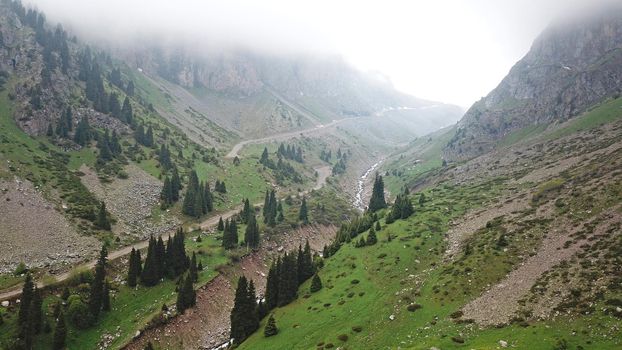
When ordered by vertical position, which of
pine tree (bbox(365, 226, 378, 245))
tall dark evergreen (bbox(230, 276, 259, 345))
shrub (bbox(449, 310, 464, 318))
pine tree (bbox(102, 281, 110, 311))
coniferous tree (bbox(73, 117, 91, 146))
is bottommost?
tall dark evergreen (bbox(230, 276, 259, 345))

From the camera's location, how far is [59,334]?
75.1 m

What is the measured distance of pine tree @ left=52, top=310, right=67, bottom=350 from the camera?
74812mm

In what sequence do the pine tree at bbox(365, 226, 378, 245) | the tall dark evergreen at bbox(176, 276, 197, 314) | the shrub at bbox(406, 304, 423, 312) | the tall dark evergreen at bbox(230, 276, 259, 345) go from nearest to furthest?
the shrub at bbox(406, 304, 423, 312), the tall dark evergreen at bbox(230, 276, 259, 345), the tall dark evergreen at bbox(176, 276, 197, 314), the pine tree at bbox(365, 226, 378, 245)

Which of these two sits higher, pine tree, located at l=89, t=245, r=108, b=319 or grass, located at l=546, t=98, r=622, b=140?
grass, located at l=546, t=98, r=622, b=140

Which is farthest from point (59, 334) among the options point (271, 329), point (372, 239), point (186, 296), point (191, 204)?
point (191, 204)

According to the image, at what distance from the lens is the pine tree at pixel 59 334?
→ 74812 mm

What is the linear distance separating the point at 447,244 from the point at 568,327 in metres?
48.6

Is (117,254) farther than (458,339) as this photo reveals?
Yes

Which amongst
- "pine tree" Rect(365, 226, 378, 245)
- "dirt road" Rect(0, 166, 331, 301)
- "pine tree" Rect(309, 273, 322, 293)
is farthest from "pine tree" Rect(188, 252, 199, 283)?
"pine tree" Rect(365, 226, 378, 245)

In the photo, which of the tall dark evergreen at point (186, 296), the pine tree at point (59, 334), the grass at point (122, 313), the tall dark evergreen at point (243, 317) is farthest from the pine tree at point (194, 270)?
the pine tree at point (59, 334)

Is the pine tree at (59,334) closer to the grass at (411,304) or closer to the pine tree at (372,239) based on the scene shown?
the grass at (411,304)

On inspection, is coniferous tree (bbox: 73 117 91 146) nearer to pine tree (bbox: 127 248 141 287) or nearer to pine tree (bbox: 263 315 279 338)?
pine tree (bbox: 127 248 141 287)

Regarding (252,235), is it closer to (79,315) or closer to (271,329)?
(271,329)

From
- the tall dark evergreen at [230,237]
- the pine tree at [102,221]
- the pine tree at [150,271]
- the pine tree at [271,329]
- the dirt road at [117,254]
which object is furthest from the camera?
the tall dark evergreen at [230,237]
